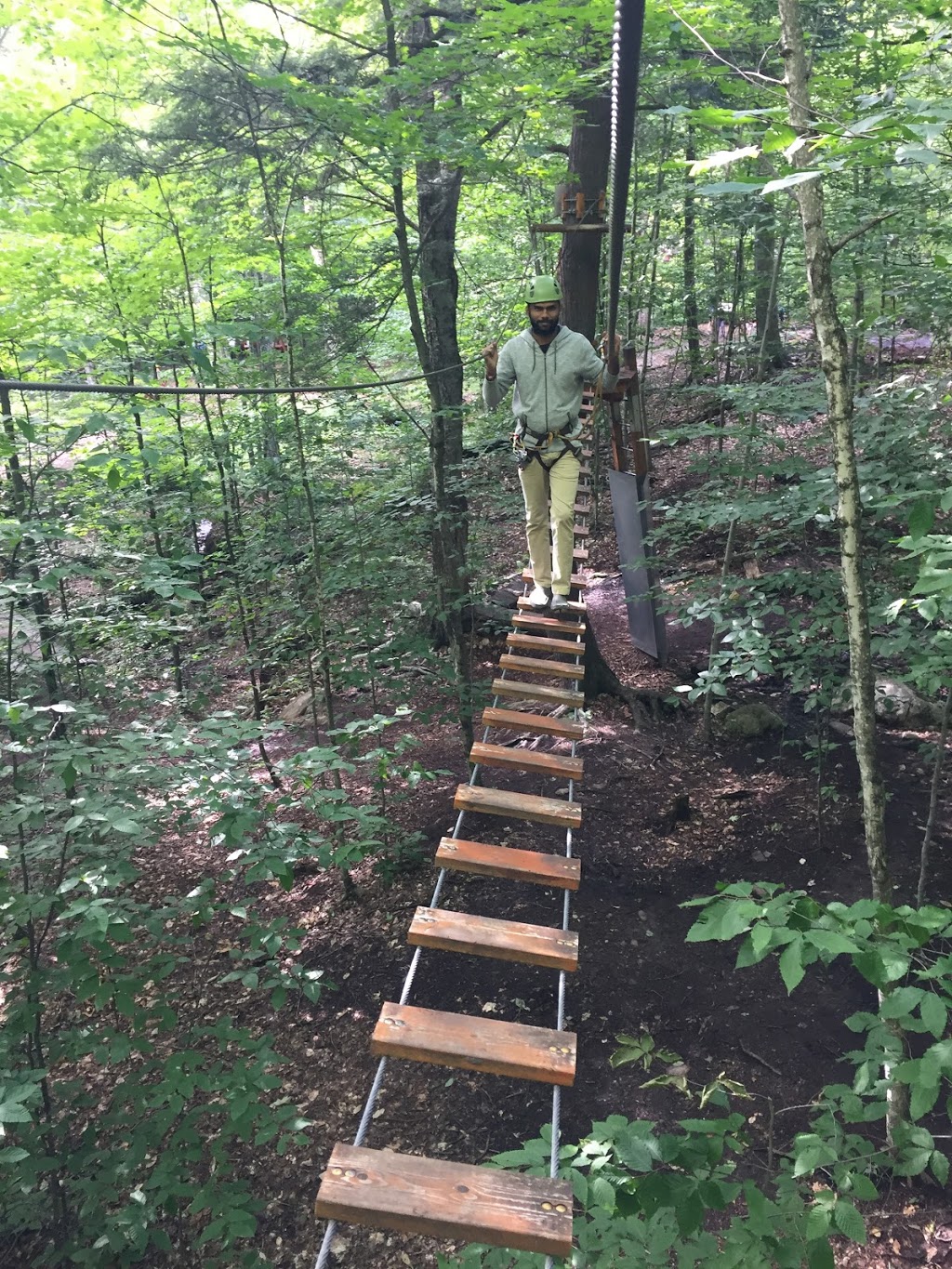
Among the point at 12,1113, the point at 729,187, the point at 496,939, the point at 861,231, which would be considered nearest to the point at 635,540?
the point at 861,231

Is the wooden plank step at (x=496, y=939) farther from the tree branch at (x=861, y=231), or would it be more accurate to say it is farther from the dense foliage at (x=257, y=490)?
the tree branch at (x=861, y=231)

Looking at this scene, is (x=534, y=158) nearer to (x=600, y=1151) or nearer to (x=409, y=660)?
(x=409, y=660)

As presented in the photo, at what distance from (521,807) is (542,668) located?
3.55 feet

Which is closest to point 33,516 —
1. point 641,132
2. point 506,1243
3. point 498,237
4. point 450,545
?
point 450,545

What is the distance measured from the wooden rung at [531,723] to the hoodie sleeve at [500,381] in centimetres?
176

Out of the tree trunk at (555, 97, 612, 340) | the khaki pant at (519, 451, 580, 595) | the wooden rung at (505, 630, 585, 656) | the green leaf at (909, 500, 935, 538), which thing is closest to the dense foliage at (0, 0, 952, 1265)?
the green leaf at (909, 500, 935, 538)

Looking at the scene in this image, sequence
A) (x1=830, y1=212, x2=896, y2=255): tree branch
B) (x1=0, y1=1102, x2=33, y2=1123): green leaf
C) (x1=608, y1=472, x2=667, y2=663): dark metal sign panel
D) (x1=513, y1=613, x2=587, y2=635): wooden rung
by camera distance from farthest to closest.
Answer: (x1=608, y1=472, x2=667, y2=663): dark metal sign panel → (x1=513, y1=613, x2=587, y2=635): wooden rung → (x1=0, y1=1102, x2=33, y2=1123): green leaf → (x1=830, y1=212, x2=896, y2=255): tree branch

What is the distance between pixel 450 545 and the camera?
4809 mm

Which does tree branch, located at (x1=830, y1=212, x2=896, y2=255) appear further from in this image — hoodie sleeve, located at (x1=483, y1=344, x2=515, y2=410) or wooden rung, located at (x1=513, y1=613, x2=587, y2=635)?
wooden rung, located at (x1=513, y1=613, x2=587, y2=635)

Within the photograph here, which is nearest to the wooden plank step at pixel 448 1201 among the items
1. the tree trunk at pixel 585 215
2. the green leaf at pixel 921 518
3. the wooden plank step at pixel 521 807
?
the wooden plank step at pixel 521 807

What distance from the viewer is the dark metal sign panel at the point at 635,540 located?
17.4 feet

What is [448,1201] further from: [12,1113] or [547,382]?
[547,382]

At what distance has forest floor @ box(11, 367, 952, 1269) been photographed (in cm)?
322

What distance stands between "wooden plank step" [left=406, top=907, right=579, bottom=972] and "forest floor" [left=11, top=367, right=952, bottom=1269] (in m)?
0.99
